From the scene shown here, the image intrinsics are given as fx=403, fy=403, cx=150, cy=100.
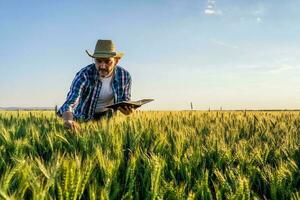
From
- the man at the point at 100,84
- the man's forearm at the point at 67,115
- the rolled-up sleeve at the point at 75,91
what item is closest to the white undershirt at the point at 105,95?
the man at the point at 100,84

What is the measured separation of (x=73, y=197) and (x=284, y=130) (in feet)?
10.1

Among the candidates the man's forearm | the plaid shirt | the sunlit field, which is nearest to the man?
the plaid shirt

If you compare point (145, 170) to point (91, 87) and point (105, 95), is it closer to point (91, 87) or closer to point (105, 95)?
point (91, 87)

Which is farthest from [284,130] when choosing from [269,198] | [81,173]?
[81,173]

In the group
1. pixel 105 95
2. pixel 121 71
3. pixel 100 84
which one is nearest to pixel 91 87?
pixel 100 84

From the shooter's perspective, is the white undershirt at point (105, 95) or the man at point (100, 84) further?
the white undershirt at point (105, 95)

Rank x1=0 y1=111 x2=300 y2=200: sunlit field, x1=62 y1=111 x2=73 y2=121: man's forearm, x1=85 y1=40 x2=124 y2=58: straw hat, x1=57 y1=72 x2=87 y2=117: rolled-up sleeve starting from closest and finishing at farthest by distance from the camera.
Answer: x1=0 y1=111 x2=300 y2=200: sunlit field < x1=62 y1=111 x2=73 y2=121: man's forearm < x1=57 y1=72 x2=87 y2=117: rolled-up sleeve < x1=85 y1=40 x2=124 y2=58: straw hat

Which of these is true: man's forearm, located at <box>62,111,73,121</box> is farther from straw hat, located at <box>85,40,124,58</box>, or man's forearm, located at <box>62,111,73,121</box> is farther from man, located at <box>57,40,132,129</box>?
straw hat, located at <box>85,40,124,58</box>

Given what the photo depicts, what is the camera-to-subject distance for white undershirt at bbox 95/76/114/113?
20.3ft

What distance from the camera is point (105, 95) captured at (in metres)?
6.32

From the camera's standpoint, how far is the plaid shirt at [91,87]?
227 inches

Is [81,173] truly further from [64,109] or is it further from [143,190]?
[64,109]

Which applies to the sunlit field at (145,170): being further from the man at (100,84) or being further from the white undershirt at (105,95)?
the white undershirt at (105,95)

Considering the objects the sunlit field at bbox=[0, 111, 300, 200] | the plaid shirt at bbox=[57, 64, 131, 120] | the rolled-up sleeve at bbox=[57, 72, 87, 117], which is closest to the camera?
the sunlit field at bbox=[0, 111, 300, 200]
